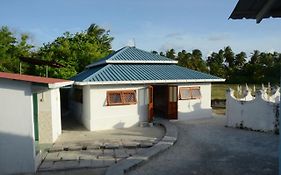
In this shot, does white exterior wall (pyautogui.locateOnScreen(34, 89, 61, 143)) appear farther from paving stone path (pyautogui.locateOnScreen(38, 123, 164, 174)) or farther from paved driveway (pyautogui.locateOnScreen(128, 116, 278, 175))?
paved driveway (pyautogui.locateOnScreen(128, 116, 278, 175))

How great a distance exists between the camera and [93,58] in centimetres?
2891

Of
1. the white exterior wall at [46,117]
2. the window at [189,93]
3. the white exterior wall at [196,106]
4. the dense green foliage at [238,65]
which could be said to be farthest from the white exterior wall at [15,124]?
the dense green foliage at [238,65]

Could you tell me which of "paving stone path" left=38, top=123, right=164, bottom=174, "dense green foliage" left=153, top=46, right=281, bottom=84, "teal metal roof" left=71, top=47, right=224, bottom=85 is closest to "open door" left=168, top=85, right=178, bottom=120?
"teal metal roof" left=71, top=47, right=224, bottom=85

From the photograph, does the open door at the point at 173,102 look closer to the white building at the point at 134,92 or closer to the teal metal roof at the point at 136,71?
the white building at the point at 134,92

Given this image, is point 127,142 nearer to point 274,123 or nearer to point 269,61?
point 274,123

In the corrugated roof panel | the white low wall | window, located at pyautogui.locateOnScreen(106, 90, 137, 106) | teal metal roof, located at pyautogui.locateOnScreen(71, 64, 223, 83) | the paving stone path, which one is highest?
the corrugated roof panel

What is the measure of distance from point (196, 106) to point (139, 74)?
4.15 metres

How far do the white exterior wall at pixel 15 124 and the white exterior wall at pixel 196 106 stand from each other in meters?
10.4

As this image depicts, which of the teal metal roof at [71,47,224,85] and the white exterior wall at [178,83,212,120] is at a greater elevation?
the teal metal roof at [71,47,224,85]

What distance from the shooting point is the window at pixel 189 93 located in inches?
704

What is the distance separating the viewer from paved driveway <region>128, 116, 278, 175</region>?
29.1ft

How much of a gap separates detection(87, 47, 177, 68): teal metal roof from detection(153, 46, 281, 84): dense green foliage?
24238 millimetres

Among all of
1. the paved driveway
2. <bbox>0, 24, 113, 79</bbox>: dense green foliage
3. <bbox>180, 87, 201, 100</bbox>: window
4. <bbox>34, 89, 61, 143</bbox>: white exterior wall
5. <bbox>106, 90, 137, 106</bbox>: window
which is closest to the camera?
the paved driveway

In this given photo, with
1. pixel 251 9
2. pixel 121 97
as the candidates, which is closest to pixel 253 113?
pixel 121 97
